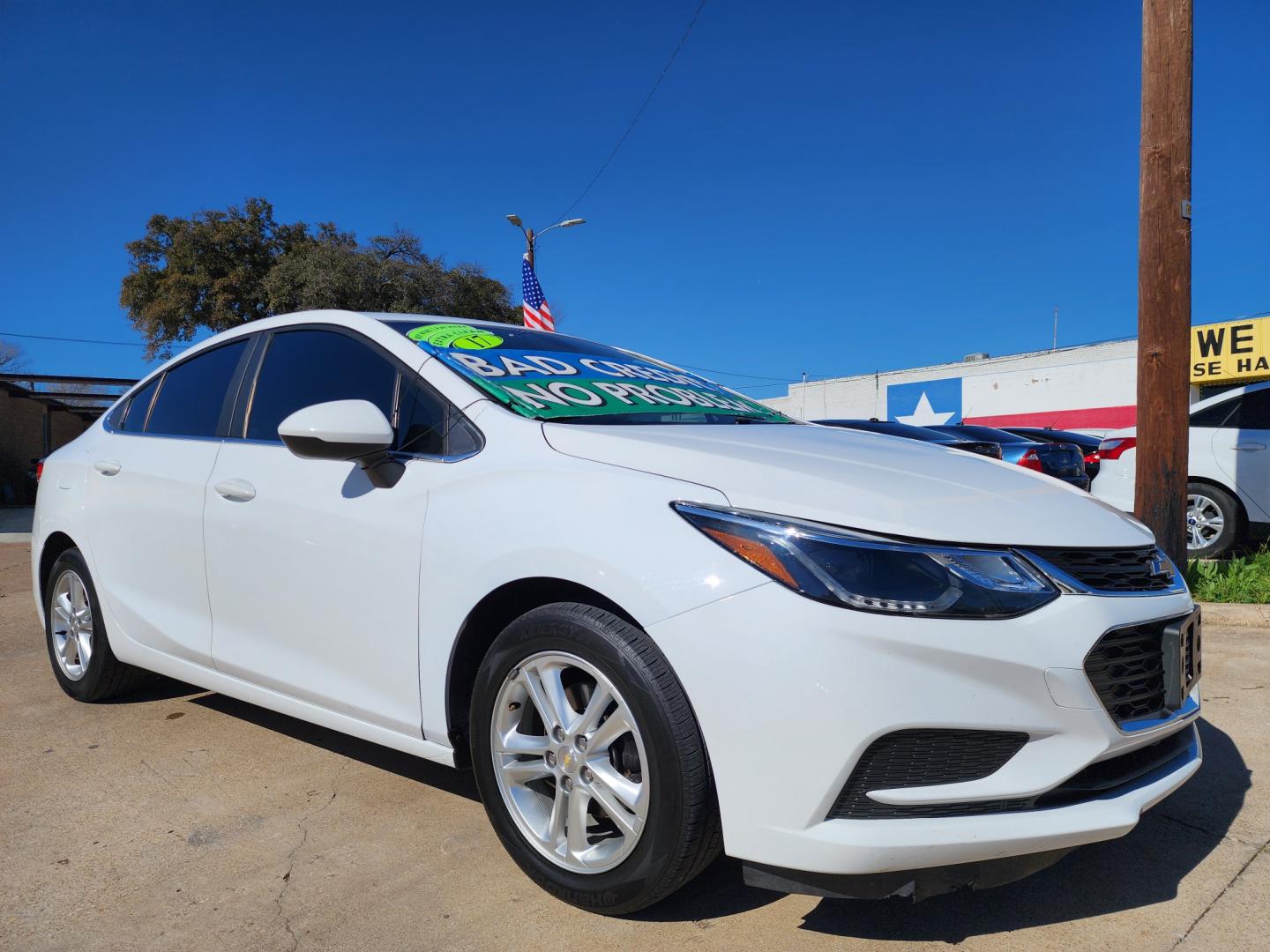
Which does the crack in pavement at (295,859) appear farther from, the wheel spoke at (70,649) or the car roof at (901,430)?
the car roof at (901,430)

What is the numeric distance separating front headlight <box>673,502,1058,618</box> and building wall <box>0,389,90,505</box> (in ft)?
69.9

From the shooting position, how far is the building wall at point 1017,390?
22.9 meters

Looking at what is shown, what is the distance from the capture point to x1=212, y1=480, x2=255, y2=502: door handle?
288cm

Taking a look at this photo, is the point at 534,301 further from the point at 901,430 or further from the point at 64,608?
the point at 64,608

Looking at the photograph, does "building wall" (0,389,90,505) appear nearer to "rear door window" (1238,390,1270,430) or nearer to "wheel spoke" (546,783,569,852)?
"wheel spoke" (546,783,569,852)

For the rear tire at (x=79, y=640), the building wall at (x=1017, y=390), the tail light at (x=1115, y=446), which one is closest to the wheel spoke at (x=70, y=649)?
the rear tire at (x=79, y=640)

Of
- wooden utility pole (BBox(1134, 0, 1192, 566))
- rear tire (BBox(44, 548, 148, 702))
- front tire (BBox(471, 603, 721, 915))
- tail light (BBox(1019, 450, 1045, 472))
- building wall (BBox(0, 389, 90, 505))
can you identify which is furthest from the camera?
building wall (BBox(0, 389, 90, 505))

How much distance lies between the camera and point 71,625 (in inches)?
153

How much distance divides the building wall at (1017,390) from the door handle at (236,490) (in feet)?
68.3

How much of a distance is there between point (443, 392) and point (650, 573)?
0.96 meters

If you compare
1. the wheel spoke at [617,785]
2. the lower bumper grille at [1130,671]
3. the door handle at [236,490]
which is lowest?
the wheel spoke at [617,785]

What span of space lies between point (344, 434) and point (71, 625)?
240 centimetres

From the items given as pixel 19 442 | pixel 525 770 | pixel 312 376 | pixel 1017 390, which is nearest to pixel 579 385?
pixel 312 376

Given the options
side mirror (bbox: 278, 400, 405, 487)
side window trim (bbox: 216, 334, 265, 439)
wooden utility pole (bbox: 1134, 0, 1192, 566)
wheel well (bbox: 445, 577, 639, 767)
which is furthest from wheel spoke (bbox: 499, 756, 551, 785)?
wooden utility pole (bbox: 1134, 0, 1192, 566)
